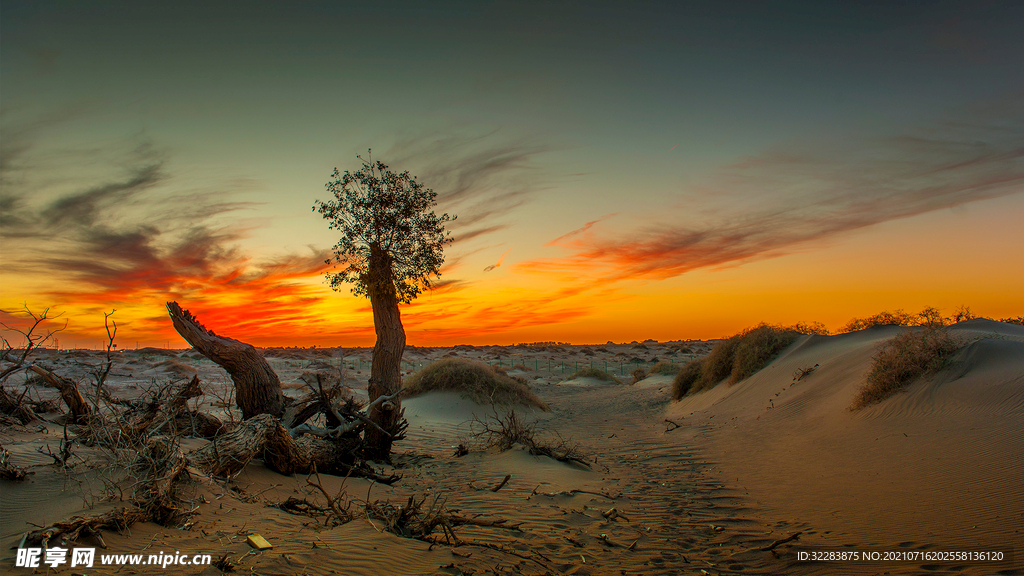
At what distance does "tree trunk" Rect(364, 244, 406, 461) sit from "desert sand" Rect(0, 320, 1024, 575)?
1091 mm

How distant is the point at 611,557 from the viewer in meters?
5.07

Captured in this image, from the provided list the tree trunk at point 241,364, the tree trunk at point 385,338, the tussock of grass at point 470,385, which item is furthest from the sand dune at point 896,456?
the tussock of grass at point 470,385

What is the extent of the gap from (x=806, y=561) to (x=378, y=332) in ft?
26.8

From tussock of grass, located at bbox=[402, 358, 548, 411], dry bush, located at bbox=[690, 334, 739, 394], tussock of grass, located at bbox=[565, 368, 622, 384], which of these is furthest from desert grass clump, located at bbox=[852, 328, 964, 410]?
tussock of grass, located at bbox=[565, 368, 622, 384]

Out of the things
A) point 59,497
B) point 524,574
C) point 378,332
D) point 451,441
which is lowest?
point 451,441

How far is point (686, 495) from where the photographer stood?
24.7 feet

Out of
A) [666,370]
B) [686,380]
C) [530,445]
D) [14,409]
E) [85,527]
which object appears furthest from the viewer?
[666,370]

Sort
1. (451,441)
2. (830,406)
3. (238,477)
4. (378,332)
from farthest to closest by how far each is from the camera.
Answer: (451,441) → (830,406) → (378,332) → (238,477)

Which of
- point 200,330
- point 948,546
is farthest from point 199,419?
point 948,546

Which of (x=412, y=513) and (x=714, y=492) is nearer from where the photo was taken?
(x=412, y=513)

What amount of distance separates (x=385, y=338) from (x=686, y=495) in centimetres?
630

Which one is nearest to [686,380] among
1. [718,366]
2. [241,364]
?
[718,366]

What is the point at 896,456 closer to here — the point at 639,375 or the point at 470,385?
the point at 470,385

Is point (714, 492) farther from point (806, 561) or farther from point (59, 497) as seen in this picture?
point (59, 497)
